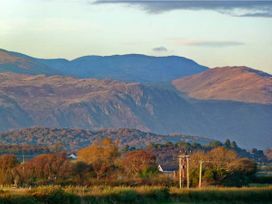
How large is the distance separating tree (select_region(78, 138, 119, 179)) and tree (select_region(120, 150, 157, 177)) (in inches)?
65.2

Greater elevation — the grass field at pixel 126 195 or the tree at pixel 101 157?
the grass field at pixel 126 195

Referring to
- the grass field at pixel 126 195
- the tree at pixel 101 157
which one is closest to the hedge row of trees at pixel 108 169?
the tree at pixel 101 157

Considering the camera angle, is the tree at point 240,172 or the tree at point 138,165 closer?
the tree at point 240,172

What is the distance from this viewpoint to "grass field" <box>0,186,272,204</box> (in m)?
40.2

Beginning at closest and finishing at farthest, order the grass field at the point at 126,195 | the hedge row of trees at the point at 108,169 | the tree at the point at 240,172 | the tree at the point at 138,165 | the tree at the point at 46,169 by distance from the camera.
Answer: the grass field at the point at 126,195 → the hedge row of trees at the point at 108,169 → the tree at the point at 46,169 → the tree at the point at 240,172 → the tree at the point at 138,165

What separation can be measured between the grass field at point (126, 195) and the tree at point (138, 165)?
103ft

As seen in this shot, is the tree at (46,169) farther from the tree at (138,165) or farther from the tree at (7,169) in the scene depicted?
the tree at (138,165)

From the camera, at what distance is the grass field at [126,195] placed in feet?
132

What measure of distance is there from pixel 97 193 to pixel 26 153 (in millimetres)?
94087

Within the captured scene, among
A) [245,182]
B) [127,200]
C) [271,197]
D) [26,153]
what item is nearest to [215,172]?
[245,182]

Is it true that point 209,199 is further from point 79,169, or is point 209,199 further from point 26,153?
point 26,153

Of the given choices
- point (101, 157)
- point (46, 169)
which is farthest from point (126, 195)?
point (101, 157)

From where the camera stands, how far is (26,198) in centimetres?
3925

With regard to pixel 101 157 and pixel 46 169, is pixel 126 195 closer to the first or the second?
pixel 46 169
